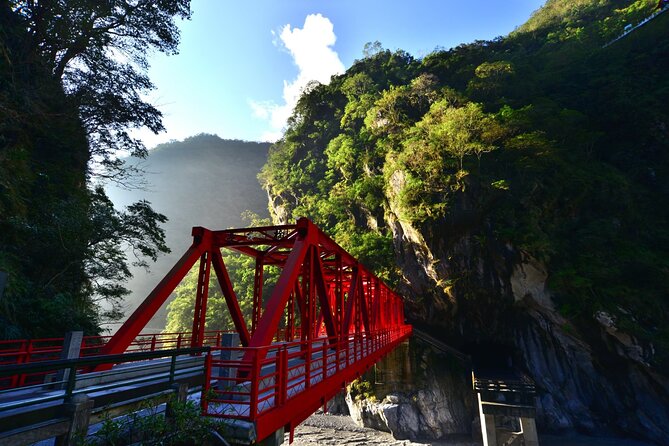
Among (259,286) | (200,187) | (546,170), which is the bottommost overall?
(259,286)

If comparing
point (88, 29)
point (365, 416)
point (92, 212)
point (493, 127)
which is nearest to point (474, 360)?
point (365, 416)

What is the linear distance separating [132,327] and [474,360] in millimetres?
26809

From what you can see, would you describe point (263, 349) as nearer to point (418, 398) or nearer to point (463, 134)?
point (463, 134)

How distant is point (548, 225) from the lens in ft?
67.9

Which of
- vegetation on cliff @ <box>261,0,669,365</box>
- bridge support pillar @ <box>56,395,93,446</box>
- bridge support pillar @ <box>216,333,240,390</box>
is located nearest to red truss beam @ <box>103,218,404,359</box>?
bridge support pillar @ <box>216,333,240,390</box>

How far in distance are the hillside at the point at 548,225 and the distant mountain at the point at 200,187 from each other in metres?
87.3

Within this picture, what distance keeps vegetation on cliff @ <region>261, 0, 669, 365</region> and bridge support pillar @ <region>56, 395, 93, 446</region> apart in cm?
2186

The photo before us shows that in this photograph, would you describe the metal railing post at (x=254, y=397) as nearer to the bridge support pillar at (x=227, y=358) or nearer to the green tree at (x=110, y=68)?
the bridge support pillar at (x=227, y=358)

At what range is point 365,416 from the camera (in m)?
25.1

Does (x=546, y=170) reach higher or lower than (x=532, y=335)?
higher

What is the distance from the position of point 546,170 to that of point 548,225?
4.44 m

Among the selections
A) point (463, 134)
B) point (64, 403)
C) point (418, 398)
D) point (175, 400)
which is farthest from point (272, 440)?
point (463, 134)

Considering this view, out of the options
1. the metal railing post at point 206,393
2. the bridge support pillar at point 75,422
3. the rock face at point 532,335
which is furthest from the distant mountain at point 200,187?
the bridge support pillar at point 75,422

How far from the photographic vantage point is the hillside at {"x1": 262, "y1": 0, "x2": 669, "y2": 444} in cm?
1791
